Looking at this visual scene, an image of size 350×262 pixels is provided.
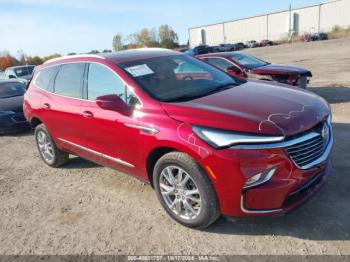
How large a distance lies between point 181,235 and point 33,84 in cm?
A: 399

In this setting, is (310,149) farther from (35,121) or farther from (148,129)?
(35,121)

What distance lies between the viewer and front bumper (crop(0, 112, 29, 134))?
8508 mm

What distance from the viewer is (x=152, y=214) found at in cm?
394

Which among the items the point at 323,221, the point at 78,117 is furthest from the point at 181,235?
the point at 78,117

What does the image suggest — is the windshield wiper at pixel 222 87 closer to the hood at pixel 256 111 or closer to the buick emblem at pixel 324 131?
the hood at pixel 256 111

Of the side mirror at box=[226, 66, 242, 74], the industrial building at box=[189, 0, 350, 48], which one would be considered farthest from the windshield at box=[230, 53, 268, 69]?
the industrial building at box=[189, 0, 350, 48]

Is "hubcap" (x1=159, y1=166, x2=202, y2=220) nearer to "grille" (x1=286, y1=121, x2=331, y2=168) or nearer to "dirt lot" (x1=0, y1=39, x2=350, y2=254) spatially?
"dirt lot" (x1=0, y1=39, x2=350, y2=254)

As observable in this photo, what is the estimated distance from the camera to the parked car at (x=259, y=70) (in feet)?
28.2

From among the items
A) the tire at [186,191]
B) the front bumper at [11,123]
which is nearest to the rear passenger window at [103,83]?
the tire at [186,191]

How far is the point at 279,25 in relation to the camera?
82062 millimetres

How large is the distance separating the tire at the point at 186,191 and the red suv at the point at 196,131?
0.4 inches

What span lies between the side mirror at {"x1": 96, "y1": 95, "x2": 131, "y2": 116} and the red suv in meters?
0.01

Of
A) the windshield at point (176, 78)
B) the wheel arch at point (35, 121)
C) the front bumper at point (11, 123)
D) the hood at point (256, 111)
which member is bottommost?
the front bumper at point (11, 123)

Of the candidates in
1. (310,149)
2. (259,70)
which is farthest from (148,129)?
(259,70)
